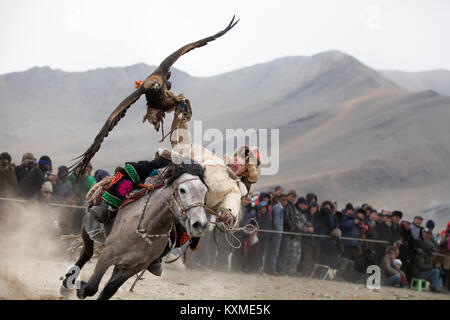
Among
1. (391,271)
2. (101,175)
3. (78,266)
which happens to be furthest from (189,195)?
(391,271)

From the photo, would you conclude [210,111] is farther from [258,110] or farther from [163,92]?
[163,92]

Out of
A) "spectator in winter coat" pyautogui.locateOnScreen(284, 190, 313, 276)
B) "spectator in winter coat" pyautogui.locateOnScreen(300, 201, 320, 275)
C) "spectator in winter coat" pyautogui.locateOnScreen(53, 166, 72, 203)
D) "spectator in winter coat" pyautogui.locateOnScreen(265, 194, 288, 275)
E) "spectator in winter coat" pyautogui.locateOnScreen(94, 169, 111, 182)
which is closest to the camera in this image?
"spectator in winter coat" pyautogui.locateOnScreen(53, 166, 72, 203)

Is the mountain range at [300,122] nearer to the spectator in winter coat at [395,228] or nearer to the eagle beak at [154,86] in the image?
the spectator in winter coat at [395,228]

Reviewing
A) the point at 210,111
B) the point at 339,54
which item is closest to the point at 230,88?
the point at 210,111

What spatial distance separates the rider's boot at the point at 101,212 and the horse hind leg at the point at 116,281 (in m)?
0.71

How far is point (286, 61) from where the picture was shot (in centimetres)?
12188

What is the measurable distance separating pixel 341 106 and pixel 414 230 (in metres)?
77.0

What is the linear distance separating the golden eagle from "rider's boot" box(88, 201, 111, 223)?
21.5 inches

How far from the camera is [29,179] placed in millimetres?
12539

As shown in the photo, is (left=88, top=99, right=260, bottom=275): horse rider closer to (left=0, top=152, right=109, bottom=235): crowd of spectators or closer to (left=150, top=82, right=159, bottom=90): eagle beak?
(left=150, top=82, right=159, bottom=90): eagle beak

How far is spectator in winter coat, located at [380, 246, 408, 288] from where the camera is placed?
17.5m

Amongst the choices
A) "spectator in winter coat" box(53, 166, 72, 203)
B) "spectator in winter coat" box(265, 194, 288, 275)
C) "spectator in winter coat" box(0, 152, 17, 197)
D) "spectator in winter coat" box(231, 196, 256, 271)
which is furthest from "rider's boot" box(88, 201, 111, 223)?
"spectator in winter coat" box(265, 194, 288, 275)

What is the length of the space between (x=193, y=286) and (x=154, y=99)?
6.61m

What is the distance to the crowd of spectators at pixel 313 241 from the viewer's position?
15.3 meters
